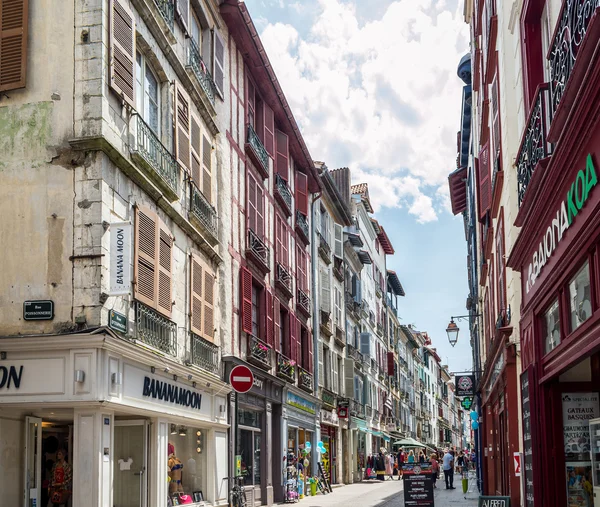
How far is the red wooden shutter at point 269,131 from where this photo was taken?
26.8 meters

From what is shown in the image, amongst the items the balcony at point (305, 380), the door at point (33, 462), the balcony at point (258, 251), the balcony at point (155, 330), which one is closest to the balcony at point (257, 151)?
the balcony at point (258, 251)

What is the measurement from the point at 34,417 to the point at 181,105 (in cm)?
735

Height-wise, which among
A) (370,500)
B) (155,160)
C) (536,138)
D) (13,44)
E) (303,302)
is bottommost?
(370,500)

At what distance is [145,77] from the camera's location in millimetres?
16047

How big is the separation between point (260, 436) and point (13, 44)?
1407 centimetres

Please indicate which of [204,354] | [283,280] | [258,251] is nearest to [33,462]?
[204,354]

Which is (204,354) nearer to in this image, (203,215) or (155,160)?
(203,215)

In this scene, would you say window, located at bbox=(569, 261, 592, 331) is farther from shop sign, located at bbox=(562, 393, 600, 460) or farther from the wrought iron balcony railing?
shop sign, located at bbox=(562, 393, 600, 460)

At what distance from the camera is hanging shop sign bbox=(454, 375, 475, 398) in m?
29.5

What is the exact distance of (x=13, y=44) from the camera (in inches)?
526

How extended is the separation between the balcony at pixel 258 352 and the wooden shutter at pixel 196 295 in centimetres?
443

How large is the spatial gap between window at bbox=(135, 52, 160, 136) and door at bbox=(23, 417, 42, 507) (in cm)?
565

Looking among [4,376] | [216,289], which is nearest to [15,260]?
[4,376]

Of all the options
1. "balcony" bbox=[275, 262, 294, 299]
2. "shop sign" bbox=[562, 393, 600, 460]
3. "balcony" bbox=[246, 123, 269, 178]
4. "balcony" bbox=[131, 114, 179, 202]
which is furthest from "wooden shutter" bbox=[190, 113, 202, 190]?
"shop sign" bbox=[562, 393, 600, 460]
